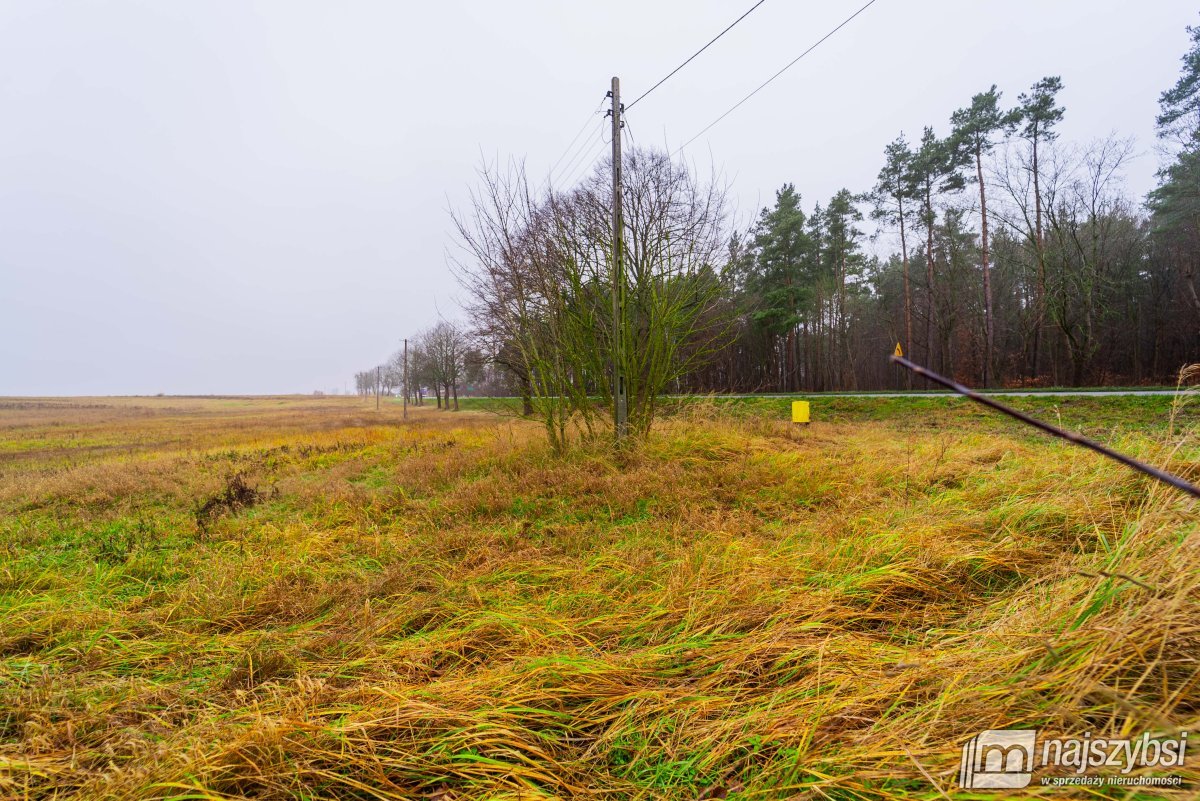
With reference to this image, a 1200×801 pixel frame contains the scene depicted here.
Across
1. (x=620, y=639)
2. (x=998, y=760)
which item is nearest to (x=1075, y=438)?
(x=998, y=760)

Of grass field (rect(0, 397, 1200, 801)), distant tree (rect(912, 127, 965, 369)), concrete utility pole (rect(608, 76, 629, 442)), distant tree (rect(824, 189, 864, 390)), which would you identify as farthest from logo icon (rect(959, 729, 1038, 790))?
distant tree (rect(824, 189, 864, 390))

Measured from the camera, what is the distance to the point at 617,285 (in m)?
6.78

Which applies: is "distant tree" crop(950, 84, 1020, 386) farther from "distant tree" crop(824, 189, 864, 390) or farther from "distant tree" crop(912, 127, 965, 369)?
"distant tree" crop(824, 189, 864, 390)

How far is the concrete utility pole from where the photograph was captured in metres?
6.73

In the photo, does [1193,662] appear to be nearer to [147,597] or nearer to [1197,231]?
[147,597]

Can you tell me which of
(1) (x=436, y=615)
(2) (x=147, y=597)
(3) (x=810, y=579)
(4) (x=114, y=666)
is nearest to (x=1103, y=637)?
(3) (x=810, y=579)

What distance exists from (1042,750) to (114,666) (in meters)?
3.72

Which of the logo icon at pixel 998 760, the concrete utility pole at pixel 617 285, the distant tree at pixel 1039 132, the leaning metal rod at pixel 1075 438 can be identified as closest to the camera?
the leaning metal rod at pixel 1075 438

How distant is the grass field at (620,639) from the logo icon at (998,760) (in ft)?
0.10

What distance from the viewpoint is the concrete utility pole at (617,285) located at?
265 inches

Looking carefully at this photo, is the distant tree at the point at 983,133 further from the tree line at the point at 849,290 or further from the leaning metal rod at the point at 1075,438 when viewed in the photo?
the leaning metal rod at the point at 1075,438

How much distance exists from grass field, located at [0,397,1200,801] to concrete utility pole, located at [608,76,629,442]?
2541 mm

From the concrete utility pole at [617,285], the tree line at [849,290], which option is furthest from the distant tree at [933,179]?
the concrete utility pole at [617,285]

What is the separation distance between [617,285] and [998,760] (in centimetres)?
638
